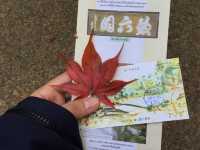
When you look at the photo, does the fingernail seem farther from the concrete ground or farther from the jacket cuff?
the concrete ground

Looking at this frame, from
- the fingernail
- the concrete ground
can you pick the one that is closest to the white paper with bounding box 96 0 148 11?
the concrete ground

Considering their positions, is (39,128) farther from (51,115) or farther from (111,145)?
(111,145)

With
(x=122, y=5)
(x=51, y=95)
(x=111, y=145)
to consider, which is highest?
(x=122, y=5)

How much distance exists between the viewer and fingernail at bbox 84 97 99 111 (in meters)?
0.94

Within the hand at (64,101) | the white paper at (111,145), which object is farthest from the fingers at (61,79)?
the white paper at (111,145)

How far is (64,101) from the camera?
974 mm

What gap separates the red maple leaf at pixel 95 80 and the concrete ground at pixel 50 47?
11 cm

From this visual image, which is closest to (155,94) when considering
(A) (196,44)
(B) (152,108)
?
(B) (152,108)

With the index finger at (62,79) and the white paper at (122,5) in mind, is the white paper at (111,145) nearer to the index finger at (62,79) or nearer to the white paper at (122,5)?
the index finger at (62,79)

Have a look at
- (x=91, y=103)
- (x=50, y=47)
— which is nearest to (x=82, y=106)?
(x=91, y=103)

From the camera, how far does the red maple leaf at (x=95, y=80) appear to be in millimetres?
937

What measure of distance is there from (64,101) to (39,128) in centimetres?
12

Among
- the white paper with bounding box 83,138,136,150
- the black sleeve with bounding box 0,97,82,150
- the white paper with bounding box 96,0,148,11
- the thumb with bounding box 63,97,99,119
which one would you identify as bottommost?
the white paper with bounding box 83,138,136,150

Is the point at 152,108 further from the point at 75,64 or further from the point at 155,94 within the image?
the point at 75,64
